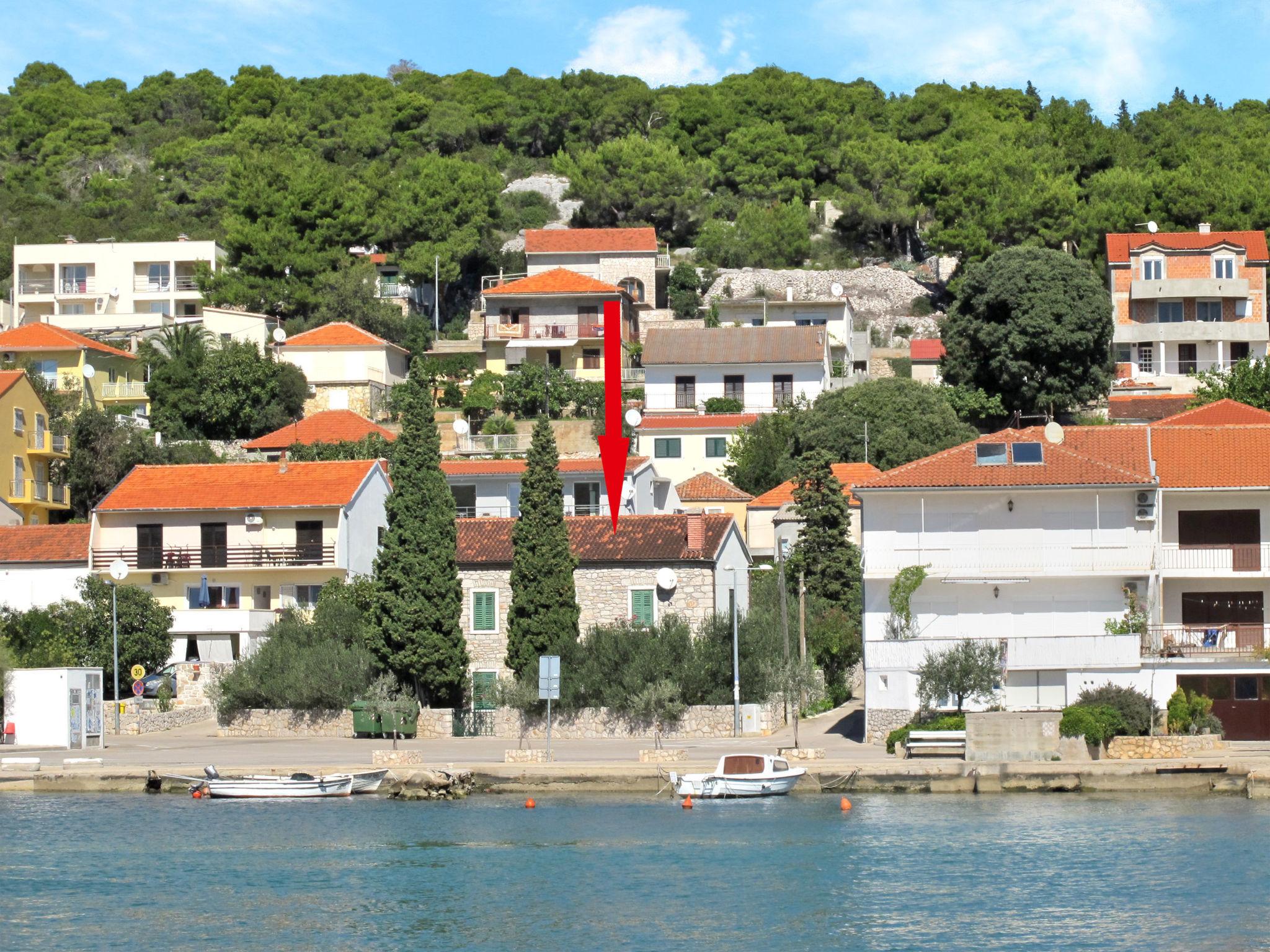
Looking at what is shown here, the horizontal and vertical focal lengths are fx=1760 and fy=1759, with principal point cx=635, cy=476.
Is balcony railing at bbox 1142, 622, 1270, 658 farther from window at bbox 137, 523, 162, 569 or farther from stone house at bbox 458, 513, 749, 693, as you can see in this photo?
window at bbox 137, 523, 162, 569

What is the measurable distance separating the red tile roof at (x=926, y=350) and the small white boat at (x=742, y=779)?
176 ft

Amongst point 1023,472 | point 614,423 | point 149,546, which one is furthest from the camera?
point 149,546

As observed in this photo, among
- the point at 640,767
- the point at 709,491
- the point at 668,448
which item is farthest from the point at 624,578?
the point at 668,448

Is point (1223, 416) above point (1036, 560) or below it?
above

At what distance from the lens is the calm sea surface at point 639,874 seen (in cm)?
3052

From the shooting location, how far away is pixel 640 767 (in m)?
42.2

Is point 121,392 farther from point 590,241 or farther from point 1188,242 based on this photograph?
point 1188,242

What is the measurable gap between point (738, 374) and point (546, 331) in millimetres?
12151

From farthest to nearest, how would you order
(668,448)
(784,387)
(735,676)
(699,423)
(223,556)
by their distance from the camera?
(784,387) < (699,423) < (668,448) < (223,556) < (735,676)

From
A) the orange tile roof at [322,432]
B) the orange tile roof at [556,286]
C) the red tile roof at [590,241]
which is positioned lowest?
the orange tile roof at [322,432]

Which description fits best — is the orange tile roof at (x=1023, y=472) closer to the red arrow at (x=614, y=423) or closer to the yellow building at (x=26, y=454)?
the red arrow at (x=614, y=423)

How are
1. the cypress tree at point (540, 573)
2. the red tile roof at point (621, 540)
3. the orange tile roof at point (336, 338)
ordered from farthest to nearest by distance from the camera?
the orange tile roof at point (336, 338) → the red tile roof at point (621, 540) → the cypress tree at point (540, 573)

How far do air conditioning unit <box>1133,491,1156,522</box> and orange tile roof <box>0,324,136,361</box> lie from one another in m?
57.1

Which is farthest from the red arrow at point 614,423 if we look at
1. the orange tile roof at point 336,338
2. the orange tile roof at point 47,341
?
the orange tile roof at point 47,341
